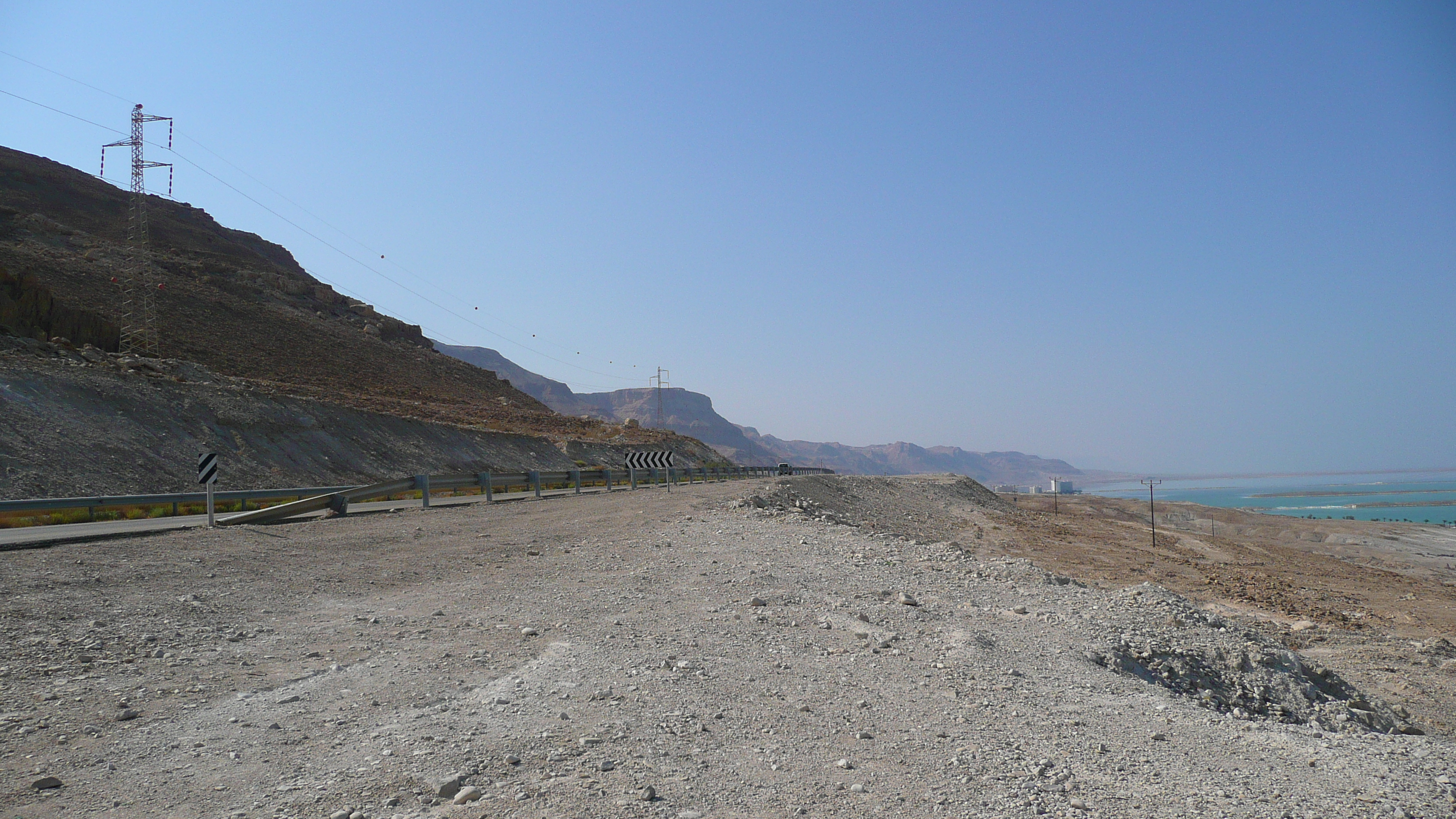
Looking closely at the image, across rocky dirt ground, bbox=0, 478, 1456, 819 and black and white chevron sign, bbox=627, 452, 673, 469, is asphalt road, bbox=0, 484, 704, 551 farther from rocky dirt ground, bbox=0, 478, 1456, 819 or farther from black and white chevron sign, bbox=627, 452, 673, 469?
black and white chevron sign, bbox=627, 452, 673, 469

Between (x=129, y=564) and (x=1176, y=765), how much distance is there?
11359 millimetres

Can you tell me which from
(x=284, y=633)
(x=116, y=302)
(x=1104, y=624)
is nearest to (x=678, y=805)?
(x=284, y=633)

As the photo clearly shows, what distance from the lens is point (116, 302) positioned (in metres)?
62.1

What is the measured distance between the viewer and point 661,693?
18.9 feet

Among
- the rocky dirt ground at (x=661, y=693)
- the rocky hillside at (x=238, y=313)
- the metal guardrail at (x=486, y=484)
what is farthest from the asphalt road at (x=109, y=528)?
the rocky hillside at (x=238, y=313)

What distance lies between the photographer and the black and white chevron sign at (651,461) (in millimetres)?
35656

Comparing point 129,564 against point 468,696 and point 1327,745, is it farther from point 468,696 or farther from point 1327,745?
point 1327,745

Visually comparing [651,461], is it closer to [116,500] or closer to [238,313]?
[116,500]

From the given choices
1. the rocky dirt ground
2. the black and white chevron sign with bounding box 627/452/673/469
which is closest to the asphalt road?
the rocky dirt ground

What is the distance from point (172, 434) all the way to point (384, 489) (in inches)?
712

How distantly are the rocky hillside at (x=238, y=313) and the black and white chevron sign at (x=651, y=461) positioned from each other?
1973cm

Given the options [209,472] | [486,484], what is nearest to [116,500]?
[209,472]

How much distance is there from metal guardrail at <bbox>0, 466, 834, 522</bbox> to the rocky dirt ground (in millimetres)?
6703

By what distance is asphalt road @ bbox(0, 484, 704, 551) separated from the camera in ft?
38.4
